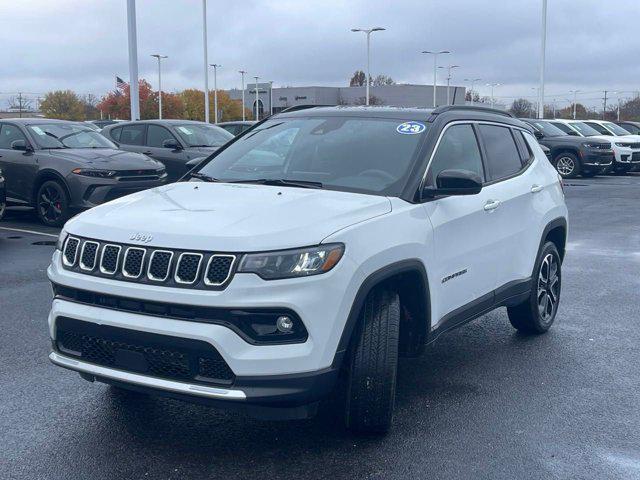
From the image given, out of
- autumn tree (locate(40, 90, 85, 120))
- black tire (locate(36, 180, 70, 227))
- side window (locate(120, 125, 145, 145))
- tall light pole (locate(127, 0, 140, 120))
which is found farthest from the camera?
autumn tree (locate(40, 90, 85, 120))

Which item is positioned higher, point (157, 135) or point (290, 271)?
point (157, 135)

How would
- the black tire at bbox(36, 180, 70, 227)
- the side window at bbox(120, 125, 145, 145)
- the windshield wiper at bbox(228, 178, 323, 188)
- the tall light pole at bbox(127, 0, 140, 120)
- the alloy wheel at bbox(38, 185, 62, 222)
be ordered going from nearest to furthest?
the windshield wiper at bbox(228, 178, 323, 188) < the black tire at bbox(36, 180, 70, 227) < the alloy wheel at bbox(38, 185, 62, 222) < the side window at bbox(120, 125, 145, 145) < the tall light pole at bbox(127, 0, 140, 120)

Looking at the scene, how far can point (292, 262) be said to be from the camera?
3.83 meters

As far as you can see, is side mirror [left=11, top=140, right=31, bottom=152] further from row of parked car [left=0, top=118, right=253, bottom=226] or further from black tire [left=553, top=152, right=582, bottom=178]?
black tire [left=553, top=152, right=582, bottom=178]

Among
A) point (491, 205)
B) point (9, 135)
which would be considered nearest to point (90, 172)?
point (9, 135)

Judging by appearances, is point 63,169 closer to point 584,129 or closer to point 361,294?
point 361,294

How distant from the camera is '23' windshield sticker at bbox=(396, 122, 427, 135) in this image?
523 centimetres

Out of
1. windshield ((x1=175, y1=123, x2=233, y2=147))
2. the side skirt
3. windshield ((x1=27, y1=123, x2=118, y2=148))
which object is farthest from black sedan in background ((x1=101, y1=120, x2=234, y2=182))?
the side skirt

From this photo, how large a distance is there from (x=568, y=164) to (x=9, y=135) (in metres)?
17.4

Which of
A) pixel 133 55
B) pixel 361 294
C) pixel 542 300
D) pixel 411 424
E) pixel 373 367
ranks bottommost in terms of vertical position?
pixel 411 424

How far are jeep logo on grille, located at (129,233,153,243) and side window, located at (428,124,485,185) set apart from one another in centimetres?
182

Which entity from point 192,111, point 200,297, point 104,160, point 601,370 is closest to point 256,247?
point 200,297

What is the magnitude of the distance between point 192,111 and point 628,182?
67.5m

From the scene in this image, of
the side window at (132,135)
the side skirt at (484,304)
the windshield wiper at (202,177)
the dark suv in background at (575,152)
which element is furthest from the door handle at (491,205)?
the dark suv in background at (575,152)
